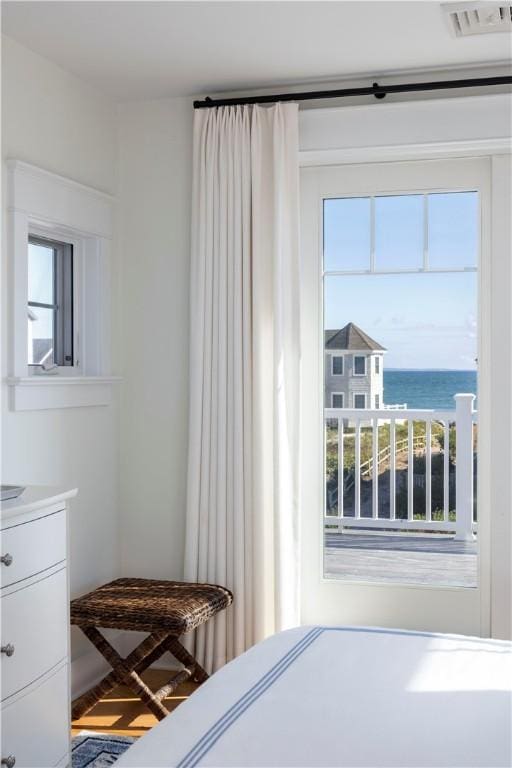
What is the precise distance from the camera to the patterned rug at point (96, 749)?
3066 millimetres

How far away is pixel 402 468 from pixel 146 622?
4.40ft

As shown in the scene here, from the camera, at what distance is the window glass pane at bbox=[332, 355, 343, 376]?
4.02 metres

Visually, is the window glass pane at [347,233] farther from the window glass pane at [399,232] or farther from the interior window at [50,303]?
the interior window at [50,303]

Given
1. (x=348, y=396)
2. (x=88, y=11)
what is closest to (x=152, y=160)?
(x=88, y=11)

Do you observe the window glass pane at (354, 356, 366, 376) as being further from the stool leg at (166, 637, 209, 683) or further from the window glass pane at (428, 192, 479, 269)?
the stool leg at (166, 637, 209, 683)

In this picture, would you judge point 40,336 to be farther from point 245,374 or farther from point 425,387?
point 425,387

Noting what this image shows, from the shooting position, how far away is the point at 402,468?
3932mm

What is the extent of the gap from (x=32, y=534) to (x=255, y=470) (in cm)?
139

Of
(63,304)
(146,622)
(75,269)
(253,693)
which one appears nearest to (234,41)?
(75,269)

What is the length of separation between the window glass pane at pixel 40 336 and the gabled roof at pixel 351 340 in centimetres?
124

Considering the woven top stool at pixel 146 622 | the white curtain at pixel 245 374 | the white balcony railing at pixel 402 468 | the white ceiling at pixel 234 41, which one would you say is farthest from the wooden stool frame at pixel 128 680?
the white ceiling at pixel 234 41

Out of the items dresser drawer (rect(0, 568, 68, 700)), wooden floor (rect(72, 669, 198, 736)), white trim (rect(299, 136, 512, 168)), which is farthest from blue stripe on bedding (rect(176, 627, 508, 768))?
white trim (rect(299, 136, 512, 168))

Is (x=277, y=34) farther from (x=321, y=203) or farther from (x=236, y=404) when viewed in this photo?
(x=236, y=404)

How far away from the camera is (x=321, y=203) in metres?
4.00
